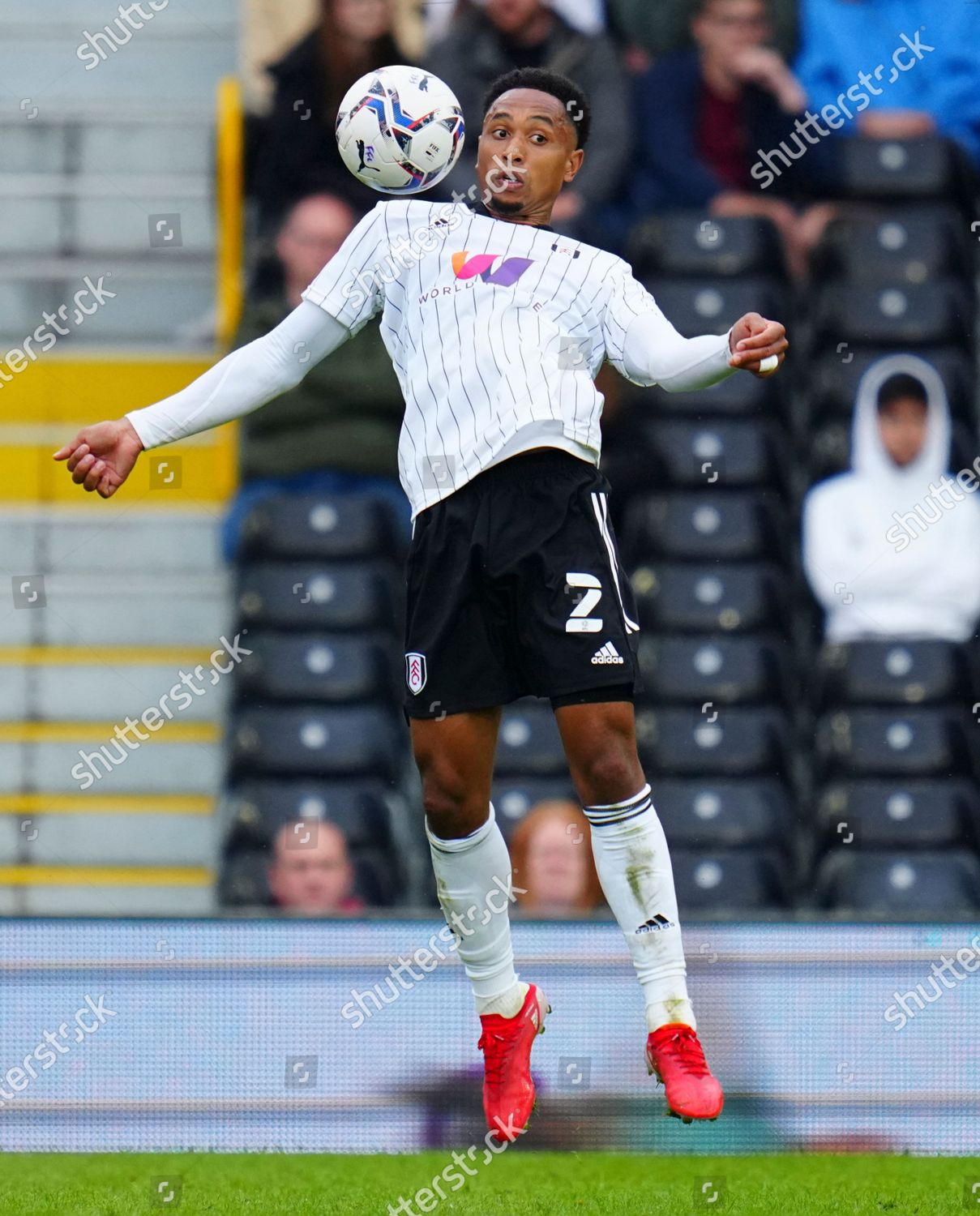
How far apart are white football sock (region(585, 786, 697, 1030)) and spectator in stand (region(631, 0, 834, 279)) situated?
463 cm

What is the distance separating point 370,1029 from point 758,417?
133 inches

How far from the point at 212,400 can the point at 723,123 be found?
14.9 feet

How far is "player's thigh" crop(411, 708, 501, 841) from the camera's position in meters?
4.21

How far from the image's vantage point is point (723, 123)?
27.2 feet

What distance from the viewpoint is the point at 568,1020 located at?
19.1 feet

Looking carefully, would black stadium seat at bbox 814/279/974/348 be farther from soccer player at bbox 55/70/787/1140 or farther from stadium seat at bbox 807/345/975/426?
soccer player at bbox 55/70/787/1140

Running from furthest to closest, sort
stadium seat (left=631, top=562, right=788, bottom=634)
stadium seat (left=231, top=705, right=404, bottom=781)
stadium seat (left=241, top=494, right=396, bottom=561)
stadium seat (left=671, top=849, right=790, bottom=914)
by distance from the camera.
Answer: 1. stadium seat (left=241, top=494, right=396, bottom=561)
2. stadium seat (left=631, top=562, right=788, bottom=634)
3. stadium seat (left=231, top=705, right=404, bottom=781)
4. stadium seat (left=671, top=849, right=790, bottom=914)

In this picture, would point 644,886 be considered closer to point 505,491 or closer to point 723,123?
point 505,491

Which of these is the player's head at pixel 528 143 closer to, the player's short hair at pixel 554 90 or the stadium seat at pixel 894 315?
the player's short hair at pixel 554 90

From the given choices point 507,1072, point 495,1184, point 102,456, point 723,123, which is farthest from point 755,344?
point 723,123

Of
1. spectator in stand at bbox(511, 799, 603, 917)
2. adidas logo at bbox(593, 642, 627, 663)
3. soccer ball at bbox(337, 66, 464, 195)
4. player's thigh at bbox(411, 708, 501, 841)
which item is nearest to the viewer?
adidas logo at bbox(593, 642, 627, 663)

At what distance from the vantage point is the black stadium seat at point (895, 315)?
824 centimetres

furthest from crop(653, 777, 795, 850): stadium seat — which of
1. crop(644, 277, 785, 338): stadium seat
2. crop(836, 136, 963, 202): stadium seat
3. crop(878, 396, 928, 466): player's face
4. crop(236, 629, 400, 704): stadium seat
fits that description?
crop(836, 136, 963, 202): stadium seat

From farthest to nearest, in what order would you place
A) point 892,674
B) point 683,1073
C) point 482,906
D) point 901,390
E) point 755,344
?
point 901,390 → point 892,674 → point 482,906 → point 683,1073 → point 755,344
